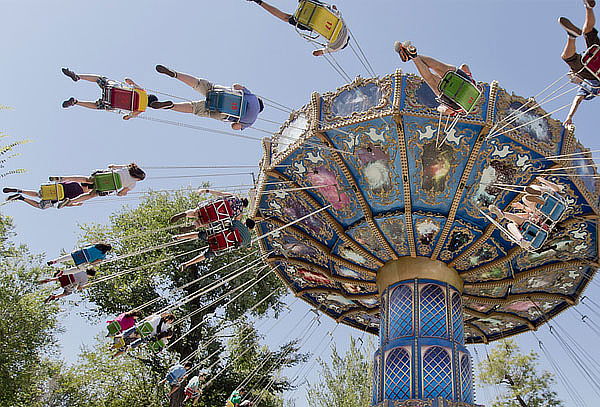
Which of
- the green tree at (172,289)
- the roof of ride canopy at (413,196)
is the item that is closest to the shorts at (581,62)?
the roof of ride canopy at (413,196)

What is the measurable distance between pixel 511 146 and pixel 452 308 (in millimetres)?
3260

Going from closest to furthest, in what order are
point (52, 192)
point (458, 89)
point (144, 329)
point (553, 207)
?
point (458, 89), point (553, 207), point (52, 192), point (144, 329)

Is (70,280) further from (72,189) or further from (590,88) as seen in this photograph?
(590,88)

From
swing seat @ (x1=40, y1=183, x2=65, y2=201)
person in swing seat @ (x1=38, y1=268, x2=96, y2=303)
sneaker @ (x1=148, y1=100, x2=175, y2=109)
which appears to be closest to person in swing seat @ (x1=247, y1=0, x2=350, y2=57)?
sneaker @ (x1=148, y1=100, x2=175, y2=109)

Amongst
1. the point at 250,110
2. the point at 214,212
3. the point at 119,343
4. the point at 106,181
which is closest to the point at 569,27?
the point at 250,110

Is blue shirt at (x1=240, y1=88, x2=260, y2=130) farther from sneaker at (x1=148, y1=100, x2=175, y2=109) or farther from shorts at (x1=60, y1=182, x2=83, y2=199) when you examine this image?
shorts at (x1=60, y1=182, x2=83, y2=199)

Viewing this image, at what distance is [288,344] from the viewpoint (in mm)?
21312

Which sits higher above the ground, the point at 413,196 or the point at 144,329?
the point at 413,196

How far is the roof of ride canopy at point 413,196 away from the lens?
335 inches

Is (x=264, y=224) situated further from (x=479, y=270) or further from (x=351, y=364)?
(x=351, y=364)

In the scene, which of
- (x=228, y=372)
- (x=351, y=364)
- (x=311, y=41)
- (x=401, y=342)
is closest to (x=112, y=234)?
(x=228, y=372)

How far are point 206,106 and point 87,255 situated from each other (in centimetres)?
315

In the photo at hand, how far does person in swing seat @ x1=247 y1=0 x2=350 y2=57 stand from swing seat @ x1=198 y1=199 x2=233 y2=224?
287cm

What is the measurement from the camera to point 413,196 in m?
9.48
